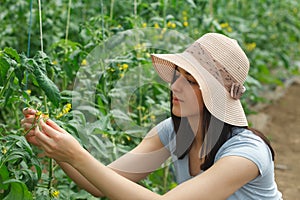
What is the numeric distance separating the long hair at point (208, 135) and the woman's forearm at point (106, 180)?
0.34m

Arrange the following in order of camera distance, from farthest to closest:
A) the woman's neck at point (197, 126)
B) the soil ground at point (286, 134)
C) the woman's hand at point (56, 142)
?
the soil ground at point (286, 134) < the woman's neck at point (197, 126) < the woman's hand at point (56, 142)

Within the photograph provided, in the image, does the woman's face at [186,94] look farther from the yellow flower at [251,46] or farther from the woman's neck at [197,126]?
the yellow flower at [251,46]

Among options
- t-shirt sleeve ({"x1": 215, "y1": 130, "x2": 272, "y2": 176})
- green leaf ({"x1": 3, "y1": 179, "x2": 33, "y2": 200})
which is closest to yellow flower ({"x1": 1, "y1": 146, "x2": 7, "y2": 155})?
green leaf ({"x1": 3, "y1": 179, "x2": 33, "y2": 200})

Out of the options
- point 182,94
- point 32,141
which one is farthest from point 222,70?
point 32,141

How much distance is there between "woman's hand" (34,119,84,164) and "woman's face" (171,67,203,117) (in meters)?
0.44

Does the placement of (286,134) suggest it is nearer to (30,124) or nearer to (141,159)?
(141,159)

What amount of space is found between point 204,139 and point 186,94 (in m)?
0.22

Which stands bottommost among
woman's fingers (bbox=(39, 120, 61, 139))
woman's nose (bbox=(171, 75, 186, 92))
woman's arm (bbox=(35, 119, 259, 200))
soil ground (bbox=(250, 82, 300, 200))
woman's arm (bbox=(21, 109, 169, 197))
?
soil ground (bbox=(250, 82, 300, 200))

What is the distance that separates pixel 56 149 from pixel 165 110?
1.37 m

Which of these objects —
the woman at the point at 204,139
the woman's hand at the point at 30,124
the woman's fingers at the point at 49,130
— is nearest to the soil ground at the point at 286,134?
the woman at the point at 204,139

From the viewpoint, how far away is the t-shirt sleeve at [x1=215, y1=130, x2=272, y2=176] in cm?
240

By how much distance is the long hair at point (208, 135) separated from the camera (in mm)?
2506

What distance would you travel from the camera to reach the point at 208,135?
8.37 ft

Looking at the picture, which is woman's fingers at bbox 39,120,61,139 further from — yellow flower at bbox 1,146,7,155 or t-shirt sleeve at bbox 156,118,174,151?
t-shirt sleeve at bbox 156,118,174,151
